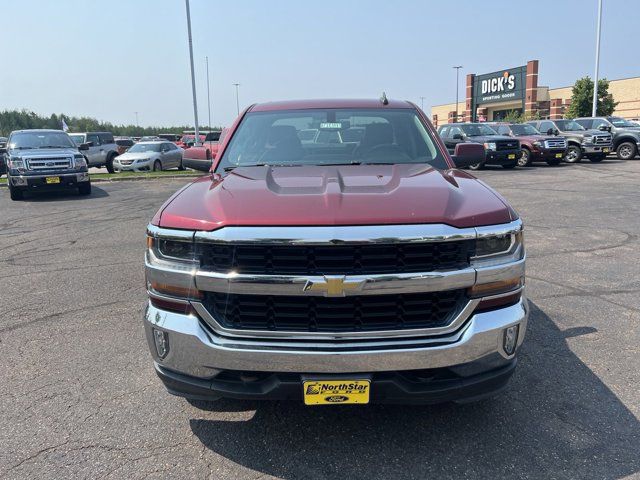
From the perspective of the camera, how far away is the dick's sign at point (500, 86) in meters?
55.1

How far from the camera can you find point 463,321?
240 cm

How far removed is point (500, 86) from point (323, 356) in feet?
205

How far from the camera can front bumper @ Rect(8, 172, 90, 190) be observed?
1269cm

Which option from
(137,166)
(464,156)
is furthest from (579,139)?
(464,156)

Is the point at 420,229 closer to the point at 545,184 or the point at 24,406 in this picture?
the point at 24,406

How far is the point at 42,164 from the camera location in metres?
12.9

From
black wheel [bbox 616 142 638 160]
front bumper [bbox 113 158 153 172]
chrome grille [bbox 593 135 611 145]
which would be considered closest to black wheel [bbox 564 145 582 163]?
chrome grille [bbox 593 135 611 145]

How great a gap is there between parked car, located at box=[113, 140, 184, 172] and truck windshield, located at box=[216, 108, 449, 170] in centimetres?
1792

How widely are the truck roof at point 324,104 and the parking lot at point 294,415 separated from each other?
221 cm

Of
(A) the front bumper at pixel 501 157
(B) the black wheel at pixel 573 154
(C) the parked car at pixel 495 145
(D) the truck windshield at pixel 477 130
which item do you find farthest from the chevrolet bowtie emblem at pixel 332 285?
(B) the black wheel at pixel 573 154

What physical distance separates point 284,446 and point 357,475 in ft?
1.47

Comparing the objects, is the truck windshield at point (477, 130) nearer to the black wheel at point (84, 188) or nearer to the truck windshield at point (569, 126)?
the truck windshield at point (569, 126)

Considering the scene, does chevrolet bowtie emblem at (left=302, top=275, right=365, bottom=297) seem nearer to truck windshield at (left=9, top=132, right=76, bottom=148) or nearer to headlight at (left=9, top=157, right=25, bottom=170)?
headlight at (left=9, top=157, right=25, bottom=170)

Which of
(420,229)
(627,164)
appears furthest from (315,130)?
(627,164)
